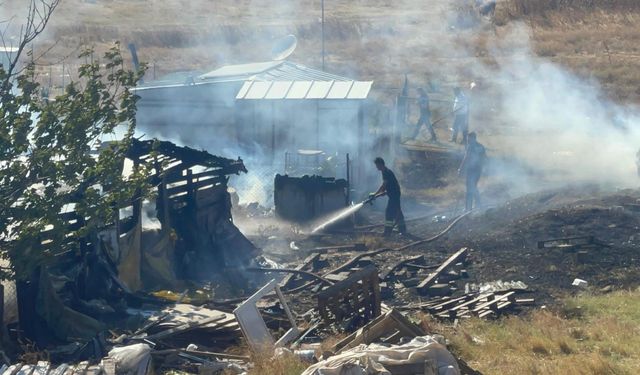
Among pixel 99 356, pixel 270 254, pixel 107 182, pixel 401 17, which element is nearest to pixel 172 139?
pixel 270 254

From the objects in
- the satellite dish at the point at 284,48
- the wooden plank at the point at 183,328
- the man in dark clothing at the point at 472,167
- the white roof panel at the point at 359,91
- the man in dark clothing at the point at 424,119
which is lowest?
the wooden plank at the point at 183,328

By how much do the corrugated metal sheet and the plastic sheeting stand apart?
1286 cm

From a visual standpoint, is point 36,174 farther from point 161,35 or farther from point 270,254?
point 161,35

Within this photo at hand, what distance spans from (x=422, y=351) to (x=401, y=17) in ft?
137

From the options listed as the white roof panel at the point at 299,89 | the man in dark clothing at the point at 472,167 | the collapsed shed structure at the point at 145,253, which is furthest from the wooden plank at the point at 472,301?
the white roof panel at the point at 299,89

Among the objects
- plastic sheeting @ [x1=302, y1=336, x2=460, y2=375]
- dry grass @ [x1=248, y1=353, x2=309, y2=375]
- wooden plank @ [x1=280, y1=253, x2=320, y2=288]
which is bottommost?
wooden plank @ [x1=280, y1=253, x2=320, y2=288]

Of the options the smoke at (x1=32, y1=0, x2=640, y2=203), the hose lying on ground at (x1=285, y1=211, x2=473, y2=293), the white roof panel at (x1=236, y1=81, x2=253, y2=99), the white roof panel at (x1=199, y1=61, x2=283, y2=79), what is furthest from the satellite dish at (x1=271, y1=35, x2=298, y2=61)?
the hose lying on ground at (x1=285, y1=211, x2=473, y2=293)

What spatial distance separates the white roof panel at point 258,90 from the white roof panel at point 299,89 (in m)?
0.58

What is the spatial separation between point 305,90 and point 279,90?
63 centimetres

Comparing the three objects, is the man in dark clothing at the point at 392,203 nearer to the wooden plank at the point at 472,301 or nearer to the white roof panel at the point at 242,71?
the wooden plank at the point at 472,301

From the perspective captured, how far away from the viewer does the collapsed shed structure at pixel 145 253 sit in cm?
996

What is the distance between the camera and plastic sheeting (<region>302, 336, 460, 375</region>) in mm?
7086

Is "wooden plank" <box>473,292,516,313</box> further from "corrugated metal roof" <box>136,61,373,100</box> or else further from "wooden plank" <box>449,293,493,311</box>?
"corrugated metal roof" <box>136,61,373,100</box>

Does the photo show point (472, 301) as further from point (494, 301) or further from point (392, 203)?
point (392, 203)
